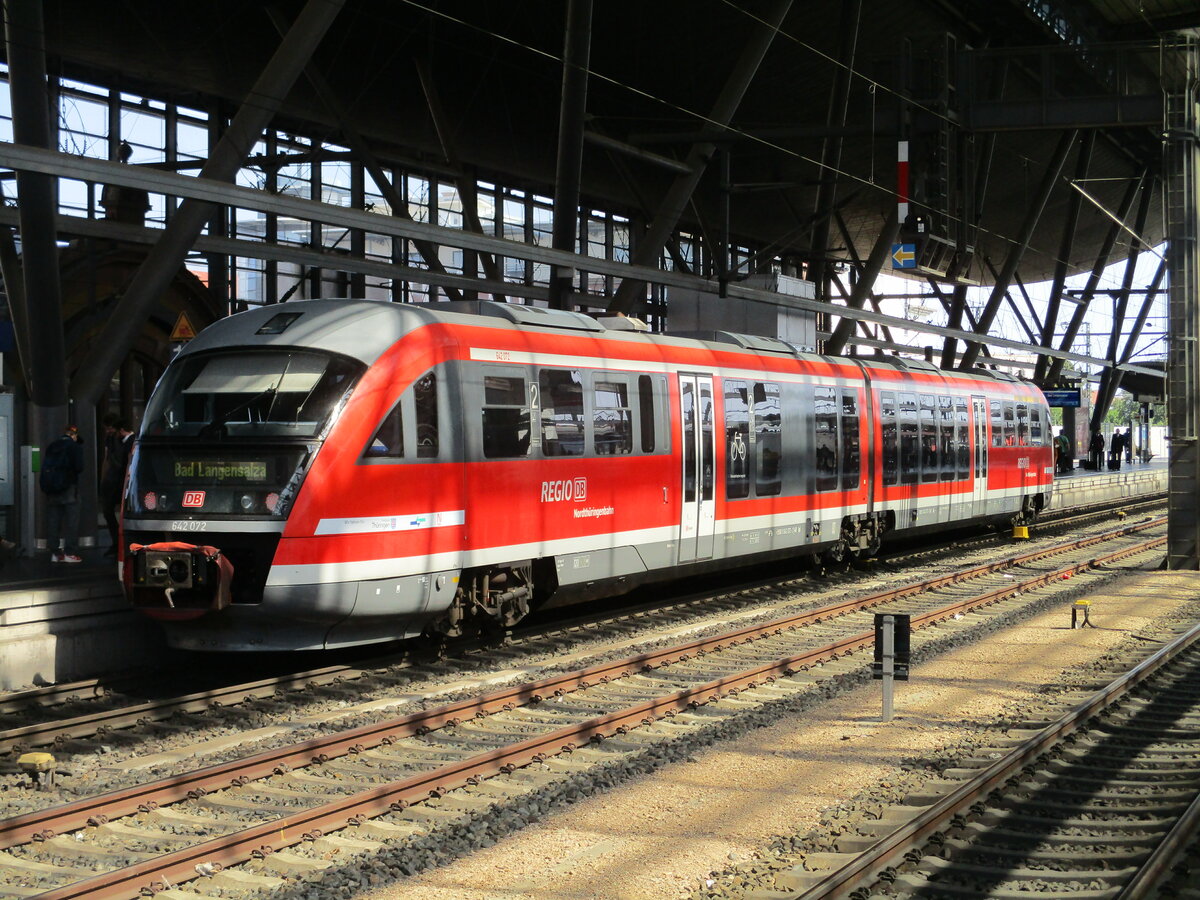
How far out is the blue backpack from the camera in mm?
14141

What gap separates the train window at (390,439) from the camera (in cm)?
1114

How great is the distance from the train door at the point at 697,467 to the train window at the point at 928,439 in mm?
7800

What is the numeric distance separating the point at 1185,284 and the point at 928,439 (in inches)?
189

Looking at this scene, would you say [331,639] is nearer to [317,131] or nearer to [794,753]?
[794,753]

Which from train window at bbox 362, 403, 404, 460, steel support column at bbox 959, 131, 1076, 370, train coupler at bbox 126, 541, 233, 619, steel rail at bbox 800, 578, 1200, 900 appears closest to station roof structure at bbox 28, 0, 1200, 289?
steel support column at bbox 959, 131, 1076, 370

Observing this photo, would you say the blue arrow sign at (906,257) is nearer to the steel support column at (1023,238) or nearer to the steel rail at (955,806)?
the steel rail at (955,806)

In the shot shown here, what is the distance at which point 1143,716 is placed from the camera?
10.5 m

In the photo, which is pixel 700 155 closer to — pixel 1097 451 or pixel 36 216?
pixel 36 216

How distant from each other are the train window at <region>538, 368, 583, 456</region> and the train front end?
2.23 meters

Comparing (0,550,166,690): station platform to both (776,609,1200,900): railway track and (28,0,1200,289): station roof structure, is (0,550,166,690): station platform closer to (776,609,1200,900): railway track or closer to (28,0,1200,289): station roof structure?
(776,609,1200,900): railway track

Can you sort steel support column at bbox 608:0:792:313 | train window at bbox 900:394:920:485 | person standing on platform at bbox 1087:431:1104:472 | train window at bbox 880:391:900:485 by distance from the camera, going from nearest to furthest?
train window at bbox 880:391:900:485 → train window at bbox 900:394:920:485 → steel support column at bbox 608:0:792:313 → person standing on platform at bbox 1087:431:1104:472

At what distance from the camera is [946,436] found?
23.8 m

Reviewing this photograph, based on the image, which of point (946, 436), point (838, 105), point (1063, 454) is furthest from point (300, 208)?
point (1063, 454)

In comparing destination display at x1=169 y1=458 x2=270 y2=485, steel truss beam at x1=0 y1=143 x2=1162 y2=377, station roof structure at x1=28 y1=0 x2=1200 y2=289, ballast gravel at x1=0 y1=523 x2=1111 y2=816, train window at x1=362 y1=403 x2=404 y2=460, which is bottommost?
ballast gravel at x1=0 y1=523 x2=1111 y2=816
